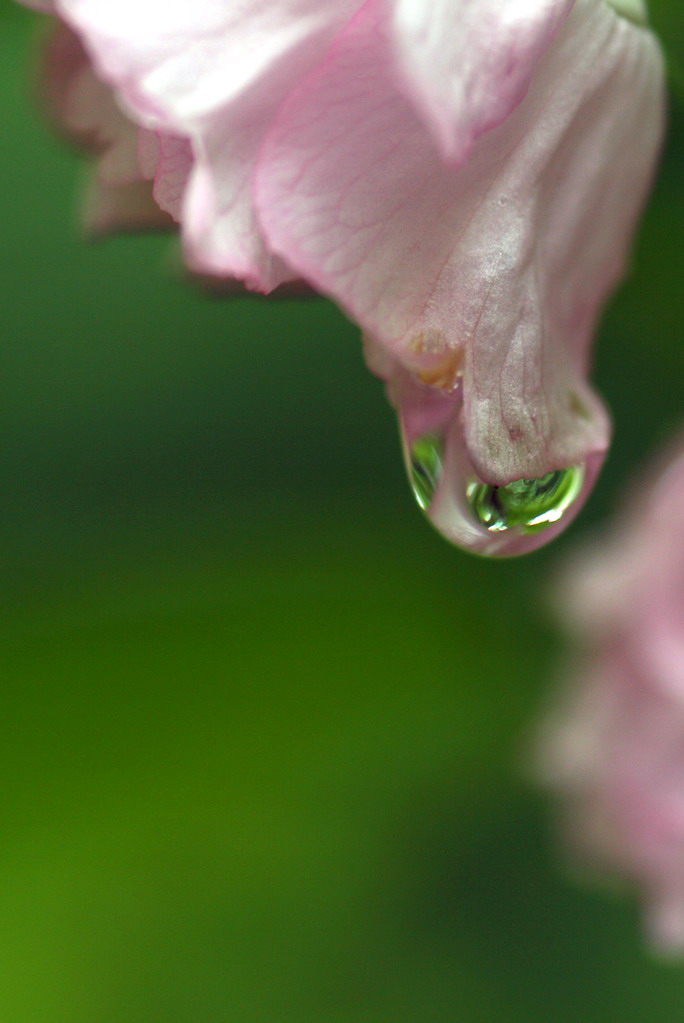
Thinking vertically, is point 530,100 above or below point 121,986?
above

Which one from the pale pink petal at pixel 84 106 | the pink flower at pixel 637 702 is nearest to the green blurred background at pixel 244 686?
the pink flower at pixel 637 702

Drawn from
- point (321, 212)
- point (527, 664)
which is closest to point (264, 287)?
point (321, 212)

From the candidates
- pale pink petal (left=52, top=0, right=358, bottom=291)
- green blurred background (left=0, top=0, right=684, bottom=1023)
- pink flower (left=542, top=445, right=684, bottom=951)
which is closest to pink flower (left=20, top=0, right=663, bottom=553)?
pale pink petal (left=52, top=0, right=358, bottom=291)

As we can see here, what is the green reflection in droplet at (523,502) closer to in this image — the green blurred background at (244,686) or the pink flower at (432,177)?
the pink flower at (432,177)

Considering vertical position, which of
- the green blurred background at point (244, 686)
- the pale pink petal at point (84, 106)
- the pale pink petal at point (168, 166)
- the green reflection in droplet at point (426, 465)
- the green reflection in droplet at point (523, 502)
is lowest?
the green blurred background at point (244, 686)

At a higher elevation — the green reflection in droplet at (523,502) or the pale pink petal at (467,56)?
the pale pink petal at (467,56)

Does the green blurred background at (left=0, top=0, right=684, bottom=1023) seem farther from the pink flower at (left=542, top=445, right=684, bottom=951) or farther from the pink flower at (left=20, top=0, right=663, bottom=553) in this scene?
the pink flower at (left=20, top=0, right=663, bottom=553)

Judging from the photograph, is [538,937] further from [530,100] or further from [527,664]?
[530,100]

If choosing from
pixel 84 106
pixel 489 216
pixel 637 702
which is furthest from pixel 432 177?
pixel 637 702
